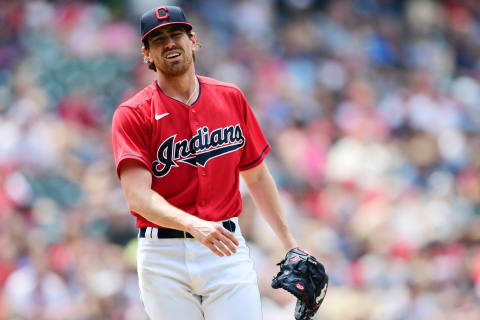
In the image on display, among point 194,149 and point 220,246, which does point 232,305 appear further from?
point 194,149

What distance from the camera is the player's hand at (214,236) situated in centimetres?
335

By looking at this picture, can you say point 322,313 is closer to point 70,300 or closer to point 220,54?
point 70,300

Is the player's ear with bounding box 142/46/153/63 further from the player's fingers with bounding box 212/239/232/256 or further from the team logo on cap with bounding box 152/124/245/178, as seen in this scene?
the player's fingers with bounding box 212/239/232/256

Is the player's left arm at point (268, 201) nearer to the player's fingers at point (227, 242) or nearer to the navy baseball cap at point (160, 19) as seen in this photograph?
the player's fingers at point (227, 242)

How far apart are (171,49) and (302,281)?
124cm

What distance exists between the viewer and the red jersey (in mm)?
3689

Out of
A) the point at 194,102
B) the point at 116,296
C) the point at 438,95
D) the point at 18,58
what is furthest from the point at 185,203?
the point at 438,95

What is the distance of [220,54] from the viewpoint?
10609 millimetres

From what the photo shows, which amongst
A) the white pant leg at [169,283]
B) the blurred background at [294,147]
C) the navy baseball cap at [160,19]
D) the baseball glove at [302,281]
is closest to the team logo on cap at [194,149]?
the white pant leg at [169,283]

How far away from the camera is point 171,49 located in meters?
→ 3.72

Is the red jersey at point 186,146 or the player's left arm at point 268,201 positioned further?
the player's left arm at point 268,201

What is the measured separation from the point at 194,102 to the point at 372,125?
668 centimetres

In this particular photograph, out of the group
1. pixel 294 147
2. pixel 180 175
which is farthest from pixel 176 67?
pixel 294 147

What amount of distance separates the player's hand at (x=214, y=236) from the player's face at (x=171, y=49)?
0.79 m
